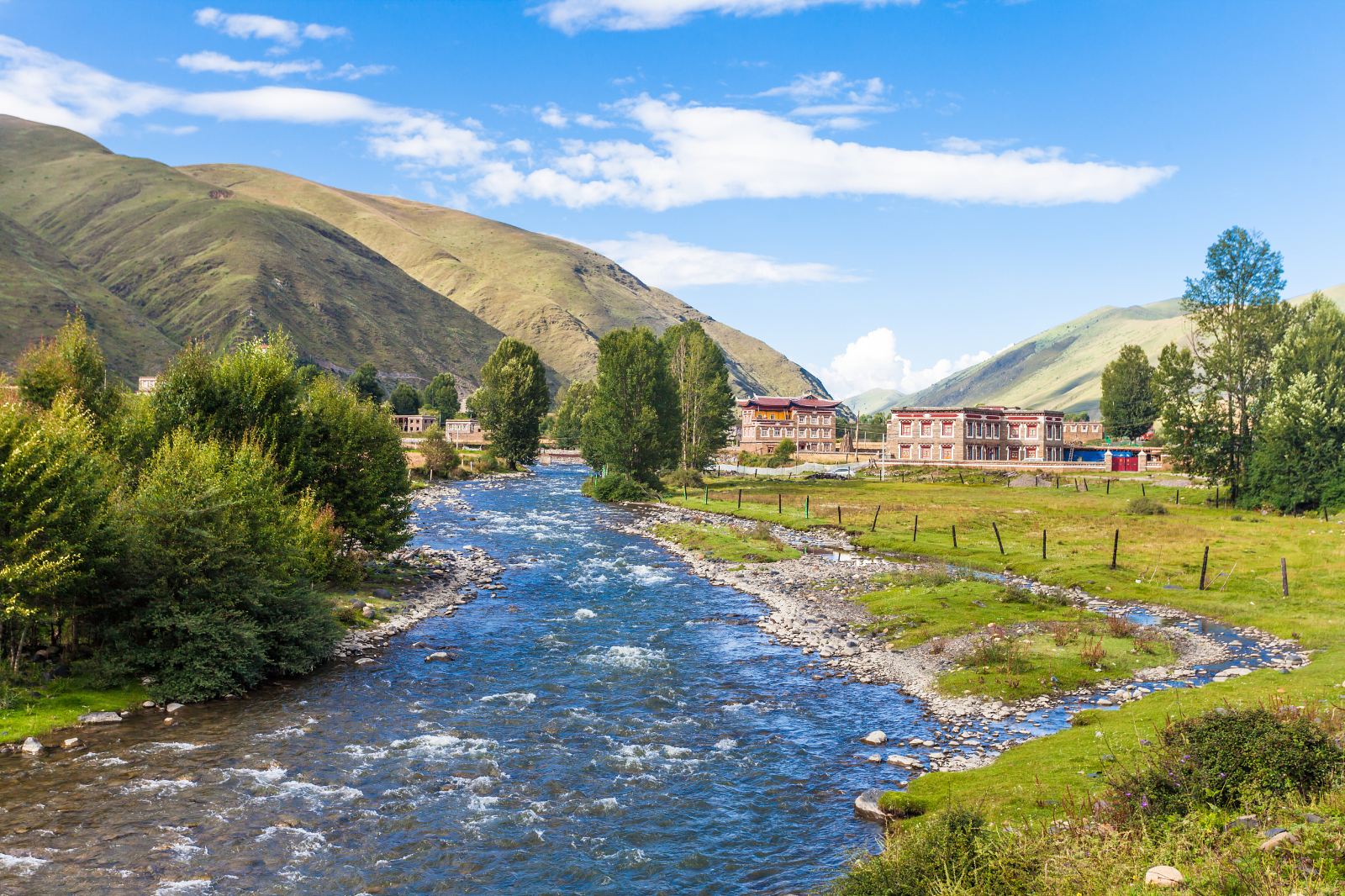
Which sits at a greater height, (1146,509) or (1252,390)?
(1252,390)

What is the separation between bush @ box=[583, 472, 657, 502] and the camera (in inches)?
4065

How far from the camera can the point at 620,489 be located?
103188 mm

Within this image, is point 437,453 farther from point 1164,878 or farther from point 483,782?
point 1164,878

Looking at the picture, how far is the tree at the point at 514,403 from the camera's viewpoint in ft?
486

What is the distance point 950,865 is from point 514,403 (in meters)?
142

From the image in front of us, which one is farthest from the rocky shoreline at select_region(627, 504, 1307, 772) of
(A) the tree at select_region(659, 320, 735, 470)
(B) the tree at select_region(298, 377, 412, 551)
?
(A) the tree at select_region(659, 320, 735, 470)

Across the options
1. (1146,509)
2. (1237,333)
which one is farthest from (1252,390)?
(1146,509)

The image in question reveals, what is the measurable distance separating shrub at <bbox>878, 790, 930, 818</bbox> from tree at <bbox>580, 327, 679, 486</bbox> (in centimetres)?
8478

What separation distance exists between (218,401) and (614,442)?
66385 millimetres

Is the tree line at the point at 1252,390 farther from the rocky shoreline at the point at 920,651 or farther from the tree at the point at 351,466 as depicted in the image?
the tree at the point at 351,466

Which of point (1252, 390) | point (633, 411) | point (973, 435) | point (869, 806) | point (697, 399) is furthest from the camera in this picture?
point (973, 435)

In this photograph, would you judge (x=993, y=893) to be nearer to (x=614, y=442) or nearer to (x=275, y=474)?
(x=275, y=474)

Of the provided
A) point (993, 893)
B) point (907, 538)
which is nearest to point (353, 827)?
point (993, 893)

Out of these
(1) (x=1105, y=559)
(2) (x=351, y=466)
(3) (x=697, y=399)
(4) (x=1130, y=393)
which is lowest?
(1) (x=1105, y=559)
